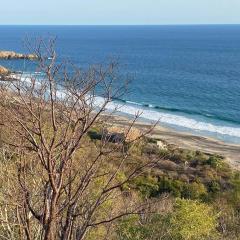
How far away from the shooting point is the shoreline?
48.6m

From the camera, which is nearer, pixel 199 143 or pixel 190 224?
pixel 190 224

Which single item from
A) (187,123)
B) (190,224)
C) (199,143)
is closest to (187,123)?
(187,123)

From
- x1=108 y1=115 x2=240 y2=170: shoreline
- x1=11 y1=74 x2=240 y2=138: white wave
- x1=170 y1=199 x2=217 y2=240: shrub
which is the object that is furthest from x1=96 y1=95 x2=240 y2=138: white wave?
x1=170 y1=199 x2=217 y2=240: shrub

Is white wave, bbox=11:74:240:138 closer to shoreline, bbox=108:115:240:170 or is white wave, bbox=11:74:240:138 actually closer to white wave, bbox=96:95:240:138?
white wave, bbox=96:95:240:138

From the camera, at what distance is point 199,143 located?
175 feet

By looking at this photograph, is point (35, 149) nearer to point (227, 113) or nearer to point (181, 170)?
point (181, 170)

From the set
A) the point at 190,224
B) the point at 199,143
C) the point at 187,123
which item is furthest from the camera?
the point at 187,123

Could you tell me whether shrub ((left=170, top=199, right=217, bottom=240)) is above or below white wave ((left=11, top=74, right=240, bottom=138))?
above

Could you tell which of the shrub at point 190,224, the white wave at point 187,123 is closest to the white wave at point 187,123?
the white wave at point 187,123

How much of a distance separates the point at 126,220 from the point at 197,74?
88249mm

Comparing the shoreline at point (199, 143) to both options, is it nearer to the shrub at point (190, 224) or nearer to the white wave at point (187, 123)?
the white wave at point (187, 123)

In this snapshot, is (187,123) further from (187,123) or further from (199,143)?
(199,143)

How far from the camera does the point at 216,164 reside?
43406mm

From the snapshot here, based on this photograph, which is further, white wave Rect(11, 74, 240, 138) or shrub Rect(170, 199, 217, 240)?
white wave Rect(11, 74, 240, 138)
